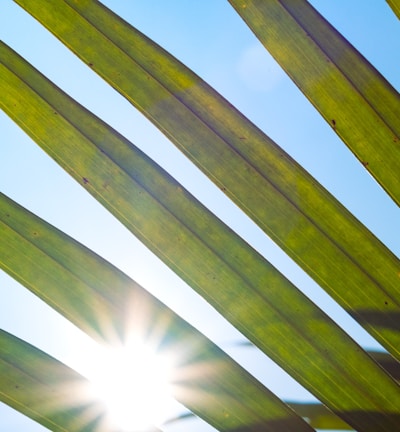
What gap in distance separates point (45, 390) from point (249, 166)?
505 mm

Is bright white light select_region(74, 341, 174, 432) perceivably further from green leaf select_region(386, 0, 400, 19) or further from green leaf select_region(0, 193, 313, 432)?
green leaf select_region(386, 0, 400, 19)

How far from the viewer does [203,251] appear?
92 centimetres

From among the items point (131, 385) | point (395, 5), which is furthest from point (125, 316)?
point (395, 5)

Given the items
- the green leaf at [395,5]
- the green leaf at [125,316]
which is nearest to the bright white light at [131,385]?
the green leaf at [125,316]

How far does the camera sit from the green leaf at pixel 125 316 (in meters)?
0.86

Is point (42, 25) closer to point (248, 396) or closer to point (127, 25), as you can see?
point (127, 25)

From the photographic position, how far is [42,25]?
96 centimetres

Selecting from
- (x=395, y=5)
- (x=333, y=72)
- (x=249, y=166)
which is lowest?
(x=249, y=166)

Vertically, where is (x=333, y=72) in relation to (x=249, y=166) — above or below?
above

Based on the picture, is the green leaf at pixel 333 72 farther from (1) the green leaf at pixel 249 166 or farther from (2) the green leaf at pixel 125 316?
(2) the green leaf at pixel 125 316

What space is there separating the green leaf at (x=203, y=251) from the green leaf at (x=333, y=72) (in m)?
0.30

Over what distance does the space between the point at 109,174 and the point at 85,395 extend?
36 cm

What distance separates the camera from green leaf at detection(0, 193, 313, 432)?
2.83ft

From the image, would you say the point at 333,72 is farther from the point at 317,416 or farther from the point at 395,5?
the point at 317,416
